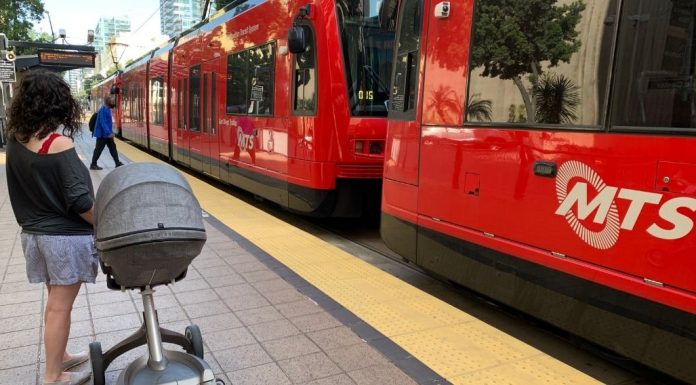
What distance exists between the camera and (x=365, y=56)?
6207 mm

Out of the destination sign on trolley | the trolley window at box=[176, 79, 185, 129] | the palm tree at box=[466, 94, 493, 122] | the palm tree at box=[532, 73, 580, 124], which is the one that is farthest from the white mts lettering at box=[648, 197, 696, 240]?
the destination sign on trolley

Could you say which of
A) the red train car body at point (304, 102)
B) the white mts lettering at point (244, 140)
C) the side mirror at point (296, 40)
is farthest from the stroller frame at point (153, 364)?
the white mts lettering at point (244, 140)

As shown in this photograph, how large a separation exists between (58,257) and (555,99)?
8.97 feet

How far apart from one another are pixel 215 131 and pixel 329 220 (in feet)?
10.4

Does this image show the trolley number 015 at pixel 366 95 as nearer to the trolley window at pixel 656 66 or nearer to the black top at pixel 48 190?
the trolley window at pixel 656 66

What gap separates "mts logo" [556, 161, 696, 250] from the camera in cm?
247

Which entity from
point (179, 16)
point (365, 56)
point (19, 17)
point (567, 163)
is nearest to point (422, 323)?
point (567, 163)

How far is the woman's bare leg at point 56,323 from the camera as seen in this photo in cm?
269

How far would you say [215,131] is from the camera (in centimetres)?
966

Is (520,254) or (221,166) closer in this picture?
(520,254)

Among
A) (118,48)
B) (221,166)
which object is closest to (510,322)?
(221,166)

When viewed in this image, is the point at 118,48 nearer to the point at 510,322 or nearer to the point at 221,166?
the point at 221,166

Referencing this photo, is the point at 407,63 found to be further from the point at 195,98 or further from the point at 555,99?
the point at 195,98

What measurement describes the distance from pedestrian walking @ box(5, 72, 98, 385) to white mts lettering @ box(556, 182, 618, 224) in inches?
95.7
